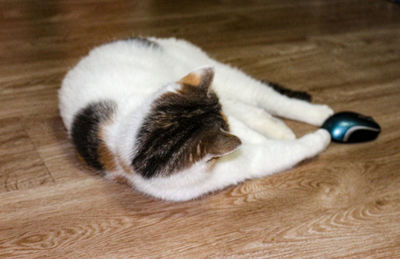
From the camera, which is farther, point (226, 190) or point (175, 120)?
point (226, 190)

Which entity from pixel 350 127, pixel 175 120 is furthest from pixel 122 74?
pixel 350 127

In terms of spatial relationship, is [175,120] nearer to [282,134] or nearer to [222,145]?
[222,145]

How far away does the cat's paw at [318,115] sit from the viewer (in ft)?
6.29

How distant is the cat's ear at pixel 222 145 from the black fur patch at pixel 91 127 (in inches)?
16.1

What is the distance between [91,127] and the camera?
5.00ft

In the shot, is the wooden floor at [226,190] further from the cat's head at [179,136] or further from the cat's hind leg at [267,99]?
the cat's head at [179,136]

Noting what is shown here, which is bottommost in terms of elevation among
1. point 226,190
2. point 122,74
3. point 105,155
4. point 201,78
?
point 226,190

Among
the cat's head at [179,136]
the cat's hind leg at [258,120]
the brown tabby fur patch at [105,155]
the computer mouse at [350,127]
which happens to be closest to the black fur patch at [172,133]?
the cat's head at [179,136]

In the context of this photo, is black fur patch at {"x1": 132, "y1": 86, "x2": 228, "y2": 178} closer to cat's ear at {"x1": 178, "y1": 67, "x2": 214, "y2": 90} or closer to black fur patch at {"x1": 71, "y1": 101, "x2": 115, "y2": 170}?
cat's ear at {"x1": 178, "y1": 67, "x2": 214, "y2": 90}

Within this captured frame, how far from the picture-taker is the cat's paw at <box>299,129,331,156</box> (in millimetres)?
1691

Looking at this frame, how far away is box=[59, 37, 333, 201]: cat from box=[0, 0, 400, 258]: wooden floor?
0.29ft

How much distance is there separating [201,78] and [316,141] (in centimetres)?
52

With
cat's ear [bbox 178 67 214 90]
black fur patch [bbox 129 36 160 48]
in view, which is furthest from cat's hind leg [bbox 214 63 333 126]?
cat's ear [bbox 178 67 214 90]

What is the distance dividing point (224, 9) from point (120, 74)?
6.48 feet
